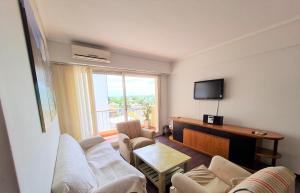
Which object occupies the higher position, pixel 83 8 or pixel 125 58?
pixel 83 8

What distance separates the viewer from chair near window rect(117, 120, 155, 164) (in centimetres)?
238

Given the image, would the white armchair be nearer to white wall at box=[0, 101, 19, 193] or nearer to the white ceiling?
→ white wall at box=[0, 101, 19, 193]

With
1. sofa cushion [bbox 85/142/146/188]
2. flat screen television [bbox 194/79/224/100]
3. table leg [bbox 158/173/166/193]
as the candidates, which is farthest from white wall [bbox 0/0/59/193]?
flat screen television [bbox 194/79/224/100]

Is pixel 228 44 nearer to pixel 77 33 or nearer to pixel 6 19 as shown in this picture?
pixel 77 33

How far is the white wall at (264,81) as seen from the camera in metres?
1.91

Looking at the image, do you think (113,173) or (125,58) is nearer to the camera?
(113,173)

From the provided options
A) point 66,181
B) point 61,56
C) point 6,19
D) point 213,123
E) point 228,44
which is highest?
point 228,44

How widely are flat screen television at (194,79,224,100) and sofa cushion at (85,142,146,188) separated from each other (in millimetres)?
2302

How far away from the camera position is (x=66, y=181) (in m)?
0.95

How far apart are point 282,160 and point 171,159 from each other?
192 centimetres

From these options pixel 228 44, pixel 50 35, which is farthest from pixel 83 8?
pixel 228 44

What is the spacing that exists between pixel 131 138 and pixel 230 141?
201 centimetres

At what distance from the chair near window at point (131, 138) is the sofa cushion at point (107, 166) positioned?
0.42m

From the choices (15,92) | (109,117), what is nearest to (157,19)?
(15,92)
